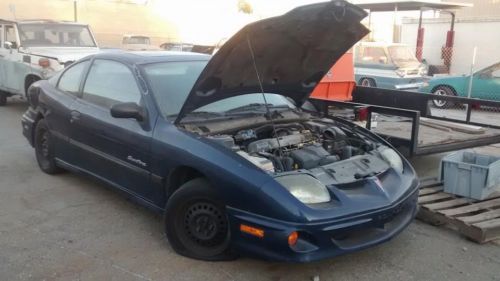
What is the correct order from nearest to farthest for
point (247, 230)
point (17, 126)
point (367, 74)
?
point (247, 230)
point (17, 126)
point (367, 74)

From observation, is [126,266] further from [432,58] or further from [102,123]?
[432,58]

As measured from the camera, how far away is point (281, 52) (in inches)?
169

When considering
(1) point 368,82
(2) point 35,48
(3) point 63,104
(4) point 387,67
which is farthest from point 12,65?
(4) point 387,67

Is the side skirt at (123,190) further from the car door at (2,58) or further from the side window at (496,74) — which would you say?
the side window at (496,74)

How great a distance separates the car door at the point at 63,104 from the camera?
514 cm

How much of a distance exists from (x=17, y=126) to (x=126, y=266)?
21.0 feet

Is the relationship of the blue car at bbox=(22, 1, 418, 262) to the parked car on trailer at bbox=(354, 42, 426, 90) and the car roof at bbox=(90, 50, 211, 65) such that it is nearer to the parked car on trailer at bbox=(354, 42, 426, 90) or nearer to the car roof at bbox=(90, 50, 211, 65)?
the car roof at bbox=(90, 50, 211, 65)

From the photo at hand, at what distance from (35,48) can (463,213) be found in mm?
8833

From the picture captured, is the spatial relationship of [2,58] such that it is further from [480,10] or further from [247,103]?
[480,10]

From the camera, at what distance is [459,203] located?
4.74 meters

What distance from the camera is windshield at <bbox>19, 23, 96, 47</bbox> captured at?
34.4 feet

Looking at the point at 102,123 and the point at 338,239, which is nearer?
the point at 338,239

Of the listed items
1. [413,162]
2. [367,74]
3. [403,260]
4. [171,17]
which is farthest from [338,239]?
[171,17]

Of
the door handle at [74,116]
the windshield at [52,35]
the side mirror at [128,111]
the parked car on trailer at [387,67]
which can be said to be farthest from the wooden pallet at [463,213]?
the parked car on trailer at [387,67]
